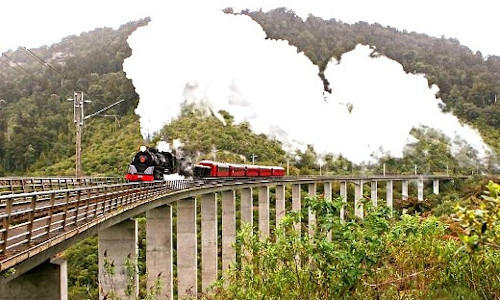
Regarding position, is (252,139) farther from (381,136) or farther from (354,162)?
(381,136)

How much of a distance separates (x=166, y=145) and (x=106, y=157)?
62.5ft

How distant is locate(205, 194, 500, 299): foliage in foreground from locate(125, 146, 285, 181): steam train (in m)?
14.1

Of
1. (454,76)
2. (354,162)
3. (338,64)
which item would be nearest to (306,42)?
(338,64)

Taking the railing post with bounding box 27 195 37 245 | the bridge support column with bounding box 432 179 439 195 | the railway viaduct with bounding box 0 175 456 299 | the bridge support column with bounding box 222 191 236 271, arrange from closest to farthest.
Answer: the railing post with bounding box 27 195 37 245
the railway viaduct with bounding box 0 175 456 299
the bridge support column with bounding box 222 191 236 271
the bridge support column with bounding box 432 179 439 195

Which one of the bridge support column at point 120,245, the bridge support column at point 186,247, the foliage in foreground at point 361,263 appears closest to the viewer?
the foliage in foreground at point 361,263

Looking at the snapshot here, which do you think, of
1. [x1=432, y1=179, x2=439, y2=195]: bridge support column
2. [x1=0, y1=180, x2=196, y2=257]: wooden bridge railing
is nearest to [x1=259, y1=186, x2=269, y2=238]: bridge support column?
[x1=0, y1=180, x2=196, y2=257]: wooden bridge railing

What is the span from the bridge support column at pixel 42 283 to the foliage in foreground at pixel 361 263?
3221mm

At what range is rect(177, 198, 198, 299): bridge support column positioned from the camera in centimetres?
2506

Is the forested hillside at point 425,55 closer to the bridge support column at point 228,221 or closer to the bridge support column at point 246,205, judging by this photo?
the bridge support column at point 246,205

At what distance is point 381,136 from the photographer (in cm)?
8181

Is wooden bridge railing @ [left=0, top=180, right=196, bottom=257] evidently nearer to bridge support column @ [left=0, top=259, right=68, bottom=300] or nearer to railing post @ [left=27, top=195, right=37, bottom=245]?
railing post @ [left=27, top=195, right=37, bottom=245]

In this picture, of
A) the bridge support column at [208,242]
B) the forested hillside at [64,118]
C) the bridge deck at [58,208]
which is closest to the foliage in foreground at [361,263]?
the bridge deck at [58,208]

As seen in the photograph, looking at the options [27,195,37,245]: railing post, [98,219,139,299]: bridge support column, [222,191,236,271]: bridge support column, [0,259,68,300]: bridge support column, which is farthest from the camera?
[222,191,236,271]: bridge support column

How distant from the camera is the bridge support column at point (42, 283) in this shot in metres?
9.27
